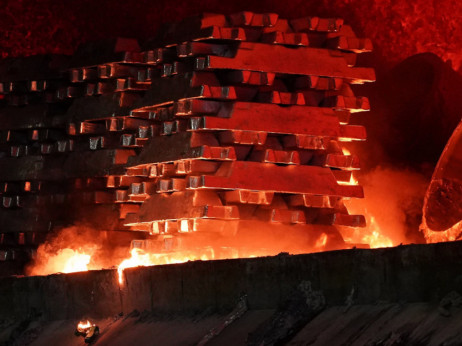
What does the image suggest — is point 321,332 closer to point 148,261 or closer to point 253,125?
point 253,125

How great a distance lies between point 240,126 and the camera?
11.3m

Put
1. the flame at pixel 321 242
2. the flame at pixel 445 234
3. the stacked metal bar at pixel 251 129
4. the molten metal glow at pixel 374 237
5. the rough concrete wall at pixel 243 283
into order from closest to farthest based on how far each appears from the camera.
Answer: the rough concrete wall at pixel 243 283, the flame at pixel 445 234, the stacked metal bar at pixel 251 129, the flame at pixel 321 242, the molten metal glow at pixel 374 237

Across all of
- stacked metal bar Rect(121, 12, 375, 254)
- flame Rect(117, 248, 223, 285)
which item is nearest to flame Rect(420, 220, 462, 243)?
stacked metal bar Rect(121, 12, 375, 254)

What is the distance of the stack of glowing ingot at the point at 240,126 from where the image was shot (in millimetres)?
11383

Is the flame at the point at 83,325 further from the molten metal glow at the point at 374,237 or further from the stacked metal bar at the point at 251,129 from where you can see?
the molten metal glow at the point at 374,237

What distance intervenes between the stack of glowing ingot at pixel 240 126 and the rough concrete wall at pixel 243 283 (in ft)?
4.27

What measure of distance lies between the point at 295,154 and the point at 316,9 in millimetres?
3712

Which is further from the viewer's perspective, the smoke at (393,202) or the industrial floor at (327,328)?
the smoke at (393,202)

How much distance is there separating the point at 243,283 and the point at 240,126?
312 cm

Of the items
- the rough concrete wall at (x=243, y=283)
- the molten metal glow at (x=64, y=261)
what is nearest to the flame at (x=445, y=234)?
the rough concrete wall at (x=243, y=283)

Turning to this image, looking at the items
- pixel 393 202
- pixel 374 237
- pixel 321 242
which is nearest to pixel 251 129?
A: pixel 321 242

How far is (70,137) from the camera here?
566 inches

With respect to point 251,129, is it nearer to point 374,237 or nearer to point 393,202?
point 374,237

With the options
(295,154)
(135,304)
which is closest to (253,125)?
(295,154)
